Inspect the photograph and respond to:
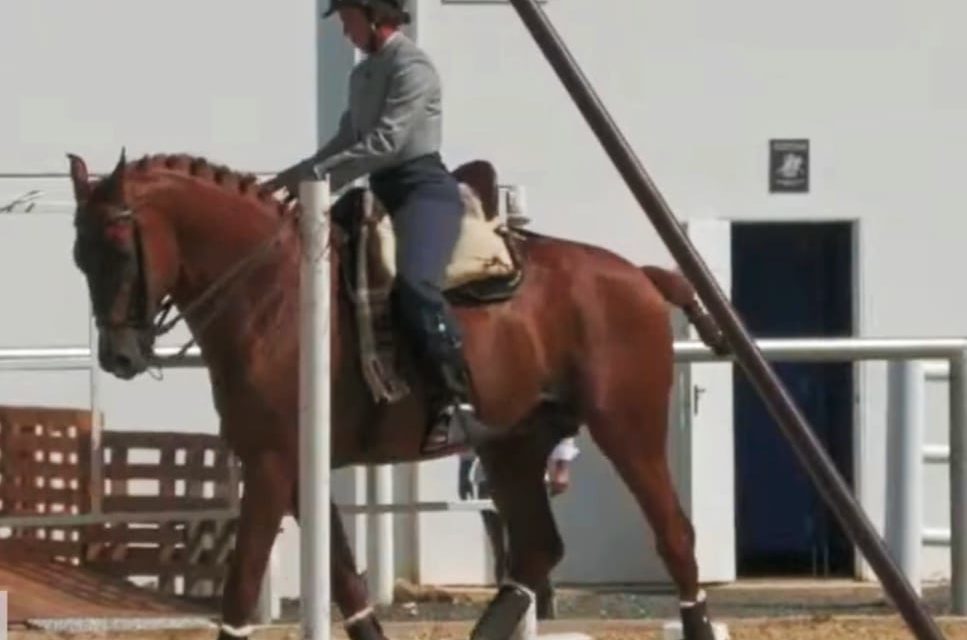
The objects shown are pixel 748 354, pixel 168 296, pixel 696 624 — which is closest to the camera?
pixel 748 354

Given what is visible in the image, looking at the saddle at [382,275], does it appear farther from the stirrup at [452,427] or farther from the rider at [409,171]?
the stirrup at [452,427]

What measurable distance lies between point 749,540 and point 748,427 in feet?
1.92

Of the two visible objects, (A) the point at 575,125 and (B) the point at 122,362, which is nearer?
(B) the point at 122,362

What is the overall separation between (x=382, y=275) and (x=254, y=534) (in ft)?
3.27

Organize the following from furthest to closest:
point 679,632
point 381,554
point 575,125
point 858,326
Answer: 1. point 858,326
2. point 575,125
3. point 381,554
4. point 679,632

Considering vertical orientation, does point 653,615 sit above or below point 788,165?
below

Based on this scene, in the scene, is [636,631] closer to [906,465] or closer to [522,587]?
[522,587]

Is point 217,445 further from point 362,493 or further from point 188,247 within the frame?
point 188,247

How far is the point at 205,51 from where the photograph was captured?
44.8 ft

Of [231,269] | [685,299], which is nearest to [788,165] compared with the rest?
[685,299]

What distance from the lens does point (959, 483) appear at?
37.8 ft

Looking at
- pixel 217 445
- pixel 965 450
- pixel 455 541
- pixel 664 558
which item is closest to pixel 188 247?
pixel 664 558

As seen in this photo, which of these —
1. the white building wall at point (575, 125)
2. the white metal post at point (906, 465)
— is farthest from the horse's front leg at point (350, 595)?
the white building wall at point (575, 125)

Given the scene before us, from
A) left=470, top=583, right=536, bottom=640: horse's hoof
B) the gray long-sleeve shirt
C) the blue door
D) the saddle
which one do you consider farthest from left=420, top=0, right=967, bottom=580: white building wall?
the gray long-sleeve shirt
